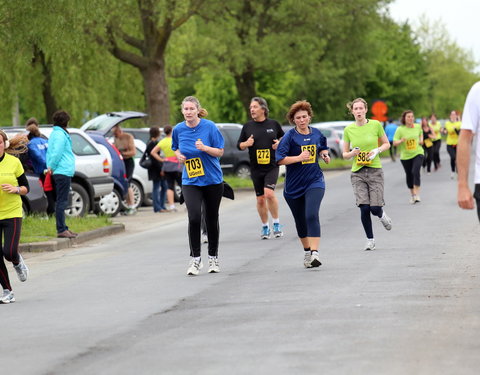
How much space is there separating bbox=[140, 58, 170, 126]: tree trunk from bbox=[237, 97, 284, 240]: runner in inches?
775

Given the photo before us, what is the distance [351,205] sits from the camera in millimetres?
22422

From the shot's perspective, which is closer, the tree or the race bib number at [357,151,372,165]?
the race bib number at [357,151,372,165]

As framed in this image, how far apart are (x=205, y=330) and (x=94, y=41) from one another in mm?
27394

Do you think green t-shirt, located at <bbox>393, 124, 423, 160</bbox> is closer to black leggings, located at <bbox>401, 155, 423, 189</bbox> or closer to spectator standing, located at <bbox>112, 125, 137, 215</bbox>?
black leggings, located at <bbox>401, 155, 423, 189</bbox>

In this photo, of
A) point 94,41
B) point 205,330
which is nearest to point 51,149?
point 205,330

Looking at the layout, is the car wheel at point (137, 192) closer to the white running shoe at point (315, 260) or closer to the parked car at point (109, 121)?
the parked car at point (109, 121)

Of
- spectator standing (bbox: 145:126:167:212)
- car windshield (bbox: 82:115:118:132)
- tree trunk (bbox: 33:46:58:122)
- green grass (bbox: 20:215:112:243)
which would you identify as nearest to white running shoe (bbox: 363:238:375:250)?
green grass (bbox: 20:215:112:243)

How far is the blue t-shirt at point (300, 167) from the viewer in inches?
476

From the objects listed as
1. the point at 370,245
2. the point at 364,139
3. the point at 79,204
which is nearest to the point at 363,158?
the point at 364,139

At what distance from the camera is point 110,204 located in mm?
22969

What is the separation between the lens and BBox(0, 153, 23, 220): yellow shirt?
34.0 ft

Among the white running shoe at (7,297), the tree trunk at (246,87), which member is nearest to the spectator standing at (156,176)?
the white running shoe at (7,297)

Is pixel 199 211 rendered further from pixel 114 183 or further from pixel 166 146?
pixel 166 146

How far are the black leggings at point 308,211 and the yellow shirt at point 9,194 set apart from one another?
3.01m
